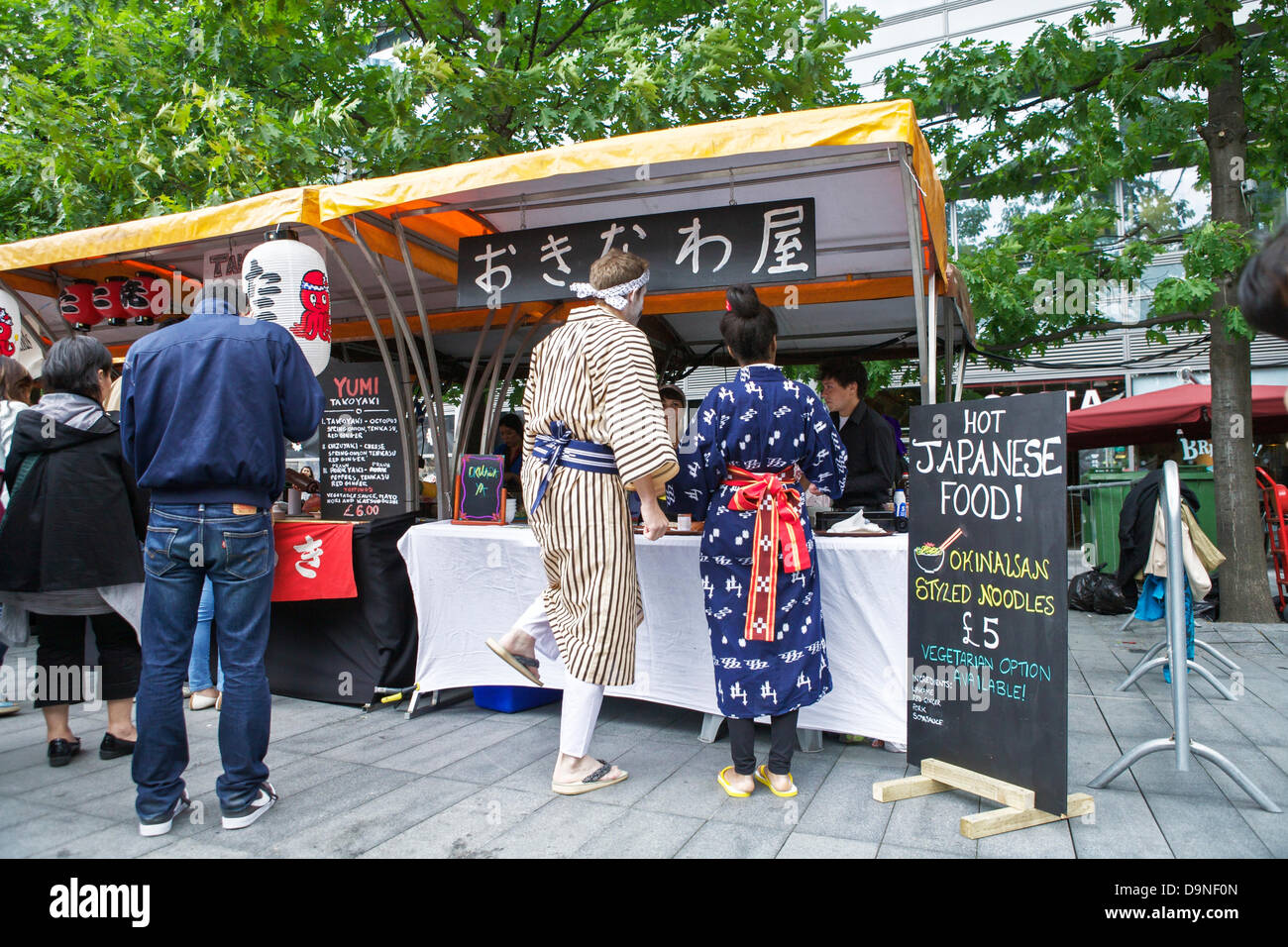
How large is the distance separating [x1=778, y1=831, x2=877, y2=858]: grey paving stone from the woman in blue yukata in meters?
0.34

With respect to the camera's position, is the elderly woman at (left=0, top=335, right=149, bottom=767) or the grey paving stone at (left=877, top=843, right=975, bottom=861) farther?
the elderly woman at (left=0, top=335, right=149, bottom=767)

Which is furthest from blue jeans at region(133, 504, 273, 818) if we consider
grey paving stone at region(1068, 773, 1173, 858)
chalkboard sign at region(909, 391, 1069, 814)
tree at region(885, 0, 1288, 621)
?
tree at region(885, 0, 1288, 621)

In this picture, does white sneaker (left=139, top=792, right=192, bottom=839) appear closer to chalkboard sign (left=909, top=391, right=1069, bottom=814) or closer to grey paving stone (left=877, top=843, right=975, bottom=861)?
grey paving stone (left=877, top=843, right=975, bottom=861)

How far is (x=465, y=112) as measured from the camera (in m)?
6.65

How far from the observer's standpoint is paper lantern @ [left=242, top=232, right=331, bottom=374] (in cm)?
427

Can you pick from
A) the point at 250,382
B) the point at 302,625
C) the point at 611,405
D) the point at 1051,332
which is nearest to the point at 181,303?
the point at 302,625

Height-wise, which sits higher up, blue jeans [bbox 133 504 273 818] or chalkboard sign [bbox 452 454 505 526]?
chalkboard sign [bbox 452 454 505 526]

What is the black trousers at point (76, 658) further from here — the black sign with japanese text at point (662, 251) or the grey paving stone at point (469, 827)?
the black sign with japanese text at point (662, 251)

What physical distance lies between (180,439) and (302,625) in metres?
1.98

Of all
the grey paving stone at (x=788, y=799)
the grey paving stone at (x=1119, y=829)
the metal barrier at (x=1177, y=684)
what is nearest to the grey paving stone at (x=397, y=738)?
→ the grey paving stone at (x=788, y=799)

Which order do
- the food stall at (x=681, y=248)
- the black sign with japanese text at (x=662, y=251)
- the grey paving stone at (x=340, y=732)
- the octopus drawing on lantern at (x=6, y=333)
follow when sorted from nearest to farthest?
the food stall at (x=681, y=248)
the grey paving stone at (x=340, y=732)
the black sign with japanese text at (x=662, y=251)
the octopus drawing on lantern at (x=6, y=333)

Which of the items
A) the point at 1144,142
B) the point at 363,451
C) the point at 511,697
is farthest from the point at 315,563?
the point at 1144,142

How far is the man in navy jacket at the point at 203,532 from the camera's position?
2736 millimetres

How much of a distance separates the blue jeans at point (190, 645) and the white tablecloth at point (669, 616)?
1309 millimetres
